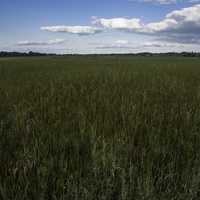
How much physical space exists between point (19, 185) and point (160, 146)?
134cm

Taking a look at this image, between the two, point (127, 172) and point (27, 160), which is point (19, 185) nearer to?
point (27, 160)

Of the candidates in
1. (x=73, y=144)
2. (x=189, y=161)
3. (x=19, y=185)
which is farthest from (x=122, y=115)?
(x=19, y=185)

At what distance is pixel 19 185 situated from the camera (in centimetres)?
228

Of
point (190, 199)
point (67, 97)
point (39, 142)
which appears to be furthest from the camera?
point (67, 97)

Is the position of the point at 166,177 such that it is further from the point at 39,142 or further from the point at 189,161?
the point at 39,142

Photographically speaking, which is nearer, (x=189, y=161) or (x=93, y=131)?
(x=189, y=161)

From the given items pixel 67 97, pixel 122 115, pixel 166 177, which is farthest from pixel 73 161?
pixel 67 97

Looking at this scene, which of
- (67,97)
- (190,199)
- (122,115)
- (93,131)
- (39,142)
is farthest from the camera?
(67,97)

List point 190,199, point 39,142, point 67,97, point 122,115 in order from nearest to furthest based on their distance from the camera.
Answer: point 190,199
point 39,142
point 122,115
point 67,97

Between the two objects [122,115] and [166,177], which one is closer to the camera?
[166,177]

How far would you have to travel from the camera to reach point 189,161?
105 inches

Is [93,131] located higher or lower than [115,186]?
higher

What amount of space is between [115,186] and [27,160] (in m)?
0.75

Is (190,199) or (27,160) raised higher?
(27,160)
